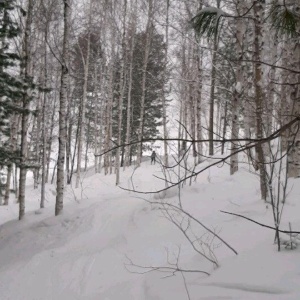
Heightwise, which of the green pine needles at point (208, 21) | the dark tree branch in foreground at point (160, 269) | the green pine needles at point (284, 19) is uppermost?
the green pine needles at point (284, 19)

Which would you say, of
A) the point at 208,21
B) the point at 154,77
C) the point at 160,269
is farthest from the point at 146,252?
the point at 154,77

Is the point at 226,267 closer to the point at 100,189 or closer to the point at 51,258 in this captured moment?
the point at 51,258

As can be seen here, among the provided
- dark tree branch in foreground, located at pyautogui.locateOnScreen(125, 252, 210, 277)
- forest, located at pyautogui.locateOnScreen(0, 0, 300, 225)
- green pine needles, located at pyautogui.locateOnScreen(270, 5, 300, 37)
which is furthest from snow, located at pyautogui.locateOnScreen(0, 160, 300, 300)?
green pine needles, located at pyautogui.locateOnScreen(270, 5, 300, 37)

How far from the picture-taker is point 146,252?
15.0 feet

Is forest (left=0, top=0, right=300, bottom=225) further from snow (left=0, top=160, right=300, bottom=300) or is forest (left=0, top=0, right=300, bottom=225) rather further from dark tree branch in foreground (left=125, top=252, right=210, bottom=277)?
dark tree branch in foreground (left=125, top=252, right=210, bottom=277)

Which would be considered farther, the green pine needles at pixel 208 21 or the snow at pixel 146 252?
the snow at pixel 146 252

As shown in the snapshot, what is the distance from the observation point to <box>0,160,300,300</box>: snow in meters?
2.76

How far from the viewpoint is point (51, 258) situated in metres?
5.53

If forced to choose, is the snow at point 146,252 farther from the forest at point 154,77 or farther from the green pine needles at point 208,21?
the green pine needles at point 208,21

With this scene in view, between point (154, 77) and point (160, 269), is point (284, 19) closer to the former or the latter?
point (160, 269)

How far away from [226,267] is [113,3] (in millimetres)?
16469

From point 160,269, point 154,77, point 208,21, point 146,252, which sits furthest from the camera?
point 154,77

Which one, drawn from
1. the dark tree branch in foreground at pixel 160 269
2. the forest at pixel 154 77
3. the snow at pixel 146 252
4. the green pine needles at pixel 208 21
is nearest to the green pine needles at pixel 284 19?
the forest at pixel 154 77

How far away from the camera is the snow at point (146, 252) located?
2.76 metres
